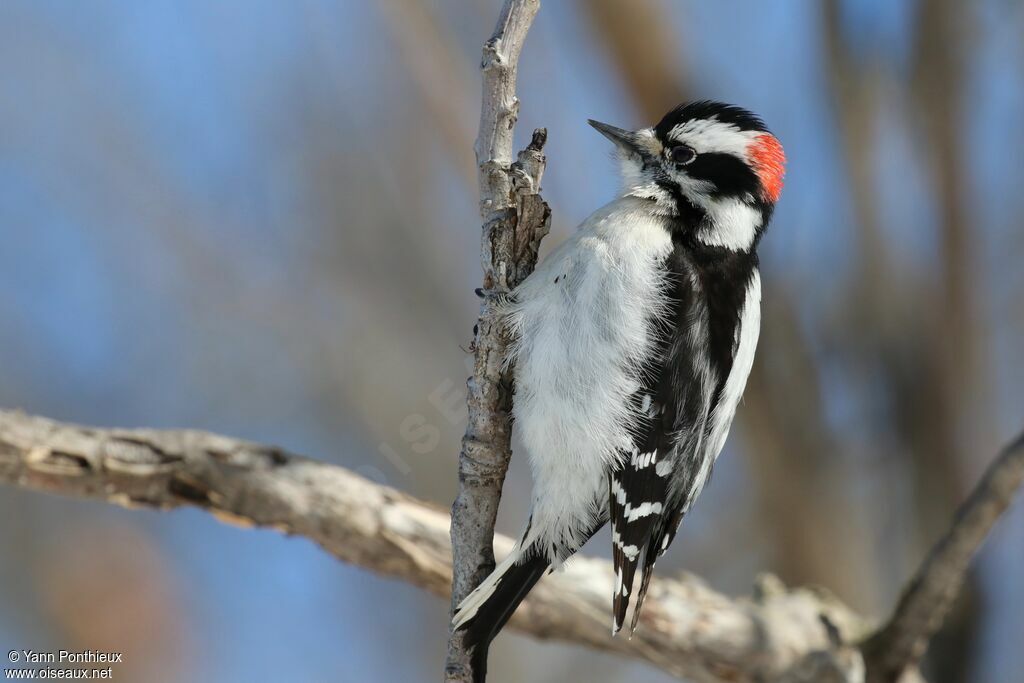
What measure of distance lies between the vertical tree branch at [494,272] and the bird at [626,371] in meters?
0.06

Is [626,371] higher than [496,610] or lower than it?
higher

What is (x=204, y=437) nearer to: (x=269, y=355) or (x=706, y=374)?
(x=706, y=374)

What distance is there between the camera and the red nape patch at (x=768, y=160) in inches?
138

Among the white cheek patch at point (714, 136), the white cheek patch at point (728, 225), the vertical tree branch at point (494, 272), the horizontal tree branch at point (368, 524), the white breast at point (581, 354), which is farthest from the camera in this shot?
the white cheek patch at point (714, 136)

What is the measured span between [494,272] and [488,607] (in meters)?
1.00

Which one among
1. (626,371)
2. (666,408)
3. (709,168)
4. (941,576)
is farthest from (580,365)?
(941,576)

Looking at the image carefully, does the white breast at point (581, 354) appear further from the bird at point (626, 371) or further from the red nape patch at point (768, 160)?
the red nape patch at point (768, 160)

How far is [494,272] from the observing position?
9.86ft

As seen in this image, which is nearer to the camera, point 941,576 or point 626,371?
point 626,371

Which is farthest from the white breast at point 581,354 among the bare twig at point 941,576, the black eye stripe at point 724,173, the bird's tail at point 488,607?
the bare twig at point 941,576

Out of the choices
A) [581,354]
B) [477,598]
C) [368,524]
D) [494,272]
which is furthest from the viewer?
[368,524]

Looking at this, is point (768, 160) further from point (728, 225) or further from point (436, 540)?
point (436, 540)

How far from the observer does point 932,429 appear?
218 inches

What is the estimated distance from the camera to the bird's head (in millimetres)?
3391
